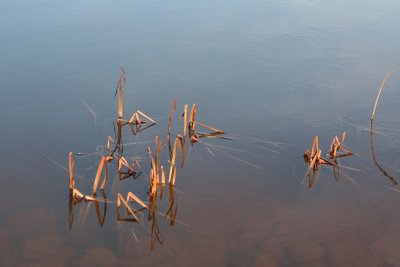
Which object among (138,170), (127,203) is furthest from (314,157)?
(127,203)

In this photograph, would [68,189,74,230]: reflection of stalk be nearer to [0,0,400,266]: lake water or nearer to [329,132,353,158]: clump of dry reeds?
[0,0,400,266]: lake water

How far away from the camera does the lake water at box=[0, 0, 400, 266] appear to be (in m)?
6.99

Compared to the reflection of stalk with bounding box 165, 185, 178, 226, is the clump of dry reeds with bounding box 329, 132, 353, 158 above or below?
above

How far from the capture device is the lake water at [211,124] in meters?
6.99

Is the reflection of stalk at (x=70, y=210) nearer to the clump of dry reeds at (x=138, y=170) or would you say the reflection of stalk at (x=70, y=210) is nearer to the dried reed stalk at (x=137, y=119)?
the clump of dry reeds at (x=138, y=170)

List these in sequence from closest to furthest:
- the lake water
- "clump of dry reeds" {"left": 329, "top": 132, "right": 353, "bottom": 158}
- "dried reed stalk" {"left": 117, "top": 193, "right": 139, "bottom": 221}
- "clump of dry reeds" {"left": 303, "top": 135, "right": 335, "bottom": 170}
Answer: the lake water
"dried reed stalk" {"left": 117, "top": 193, "right": 139, "bottom": 221}
"clump of dry reeds" {"left": 303, "top": 135, "right": 335, "bottom": 170}
"clump of dry reeds" {"left": 329, "top": 132, "right": 353, "bottom": 158}

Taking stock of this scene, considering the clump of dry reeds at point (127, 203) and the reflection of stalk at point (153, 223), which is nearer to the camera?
the reflection of stalk at point (153, 223)

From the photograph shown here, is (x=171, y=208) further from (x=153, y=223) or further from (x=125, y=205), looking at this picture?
(x=125, y=205)

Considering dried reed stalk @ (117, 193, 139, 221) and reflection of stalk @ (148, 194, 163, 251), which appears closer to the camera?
reflection of stalk @ (148, 194, 163, 251)

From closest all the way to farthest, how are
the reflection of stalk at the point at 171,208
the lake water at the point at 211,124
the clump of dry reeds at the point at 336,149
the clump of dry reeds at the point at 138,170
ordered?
the lake water at the point at 211,124, the clump of dry reeds at the point at 138,170, the reflection of stalk at the point at 171,208, the clump of dry reeds at the point at 336,149

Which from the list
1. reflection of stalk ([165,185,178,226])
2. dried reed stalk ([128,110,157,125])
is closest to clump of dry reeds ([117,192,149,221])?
reflection of stalk ([165,185,178,226])

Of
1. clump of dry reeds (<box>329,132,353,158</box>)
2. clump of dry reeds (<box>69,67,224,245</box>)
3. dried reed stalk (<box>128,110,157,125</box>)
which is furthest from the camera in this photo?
dried reed stalk (<box>128,110,157,125</box>)

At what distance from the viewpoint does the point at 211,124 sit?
10234 mm

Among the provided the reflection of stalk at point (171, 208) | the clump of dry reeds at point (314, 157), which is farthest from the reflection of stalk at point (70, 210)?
the clump of dry reeds at point (314, 157)
